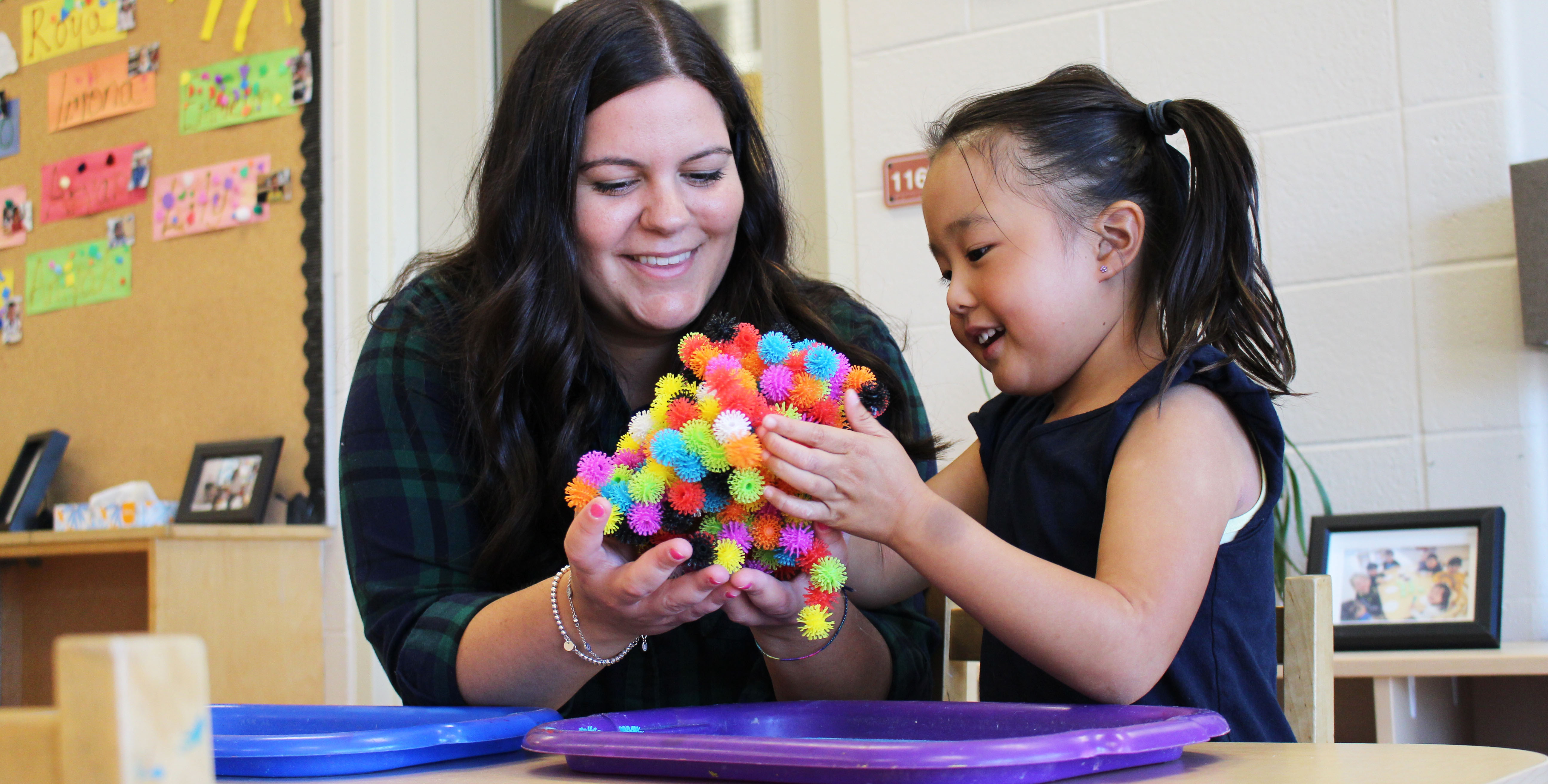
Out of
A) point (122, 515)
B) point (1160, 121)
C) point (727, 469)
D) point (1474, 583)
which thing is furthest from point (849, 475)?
point (122, 515)

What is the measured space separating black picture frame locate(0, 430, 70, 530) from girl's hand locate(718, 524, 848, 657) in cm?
253

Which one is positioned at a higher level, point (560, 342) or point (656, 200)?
point (656, 200)

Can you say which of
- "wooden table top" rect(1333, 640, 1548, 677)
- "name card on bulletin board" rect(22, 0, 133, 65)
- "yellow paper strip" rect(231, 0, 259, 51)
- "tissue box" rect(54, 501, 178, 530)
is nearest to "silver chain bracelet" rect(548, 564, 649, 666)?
"wooden table top" rect(1333, 640, 1548, 677)

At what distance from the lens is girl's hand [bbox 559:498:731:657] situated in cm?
73

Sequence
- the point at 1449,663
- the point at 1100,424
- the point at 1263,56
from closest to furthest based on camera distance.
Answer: the point at 1100,424 → the point at 1449,663 → the point at 1263,56

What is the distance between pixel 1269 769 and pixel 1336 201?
4.77ft

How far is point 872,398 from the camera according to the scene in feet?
2.62

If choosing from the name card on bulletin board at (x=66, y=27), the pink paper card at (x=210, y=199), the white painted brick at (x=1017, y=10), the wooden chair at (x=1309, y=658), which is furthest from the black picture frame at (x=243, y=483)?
the wooden chair at (x=1309, y=658)

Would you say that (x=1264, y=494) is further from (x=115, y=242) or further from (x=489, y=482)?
(x=115, y=242)

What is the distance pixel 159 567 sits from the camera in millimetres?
2246

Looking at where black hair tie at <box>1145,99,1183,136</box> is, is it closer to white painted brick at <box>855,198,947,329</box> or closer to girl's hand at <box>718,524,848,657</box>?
girl's hand at <box>718,524,848,657</box>

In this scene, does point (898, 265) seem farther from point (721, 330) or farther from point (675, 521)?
point (675, 521)

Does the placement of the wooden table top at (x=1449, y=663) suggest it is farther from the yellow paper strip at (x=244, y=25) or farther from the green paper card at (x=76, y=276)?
the green paper card at (x=76, y=276)

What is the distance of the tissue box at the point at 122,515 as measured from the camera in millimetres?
2619
